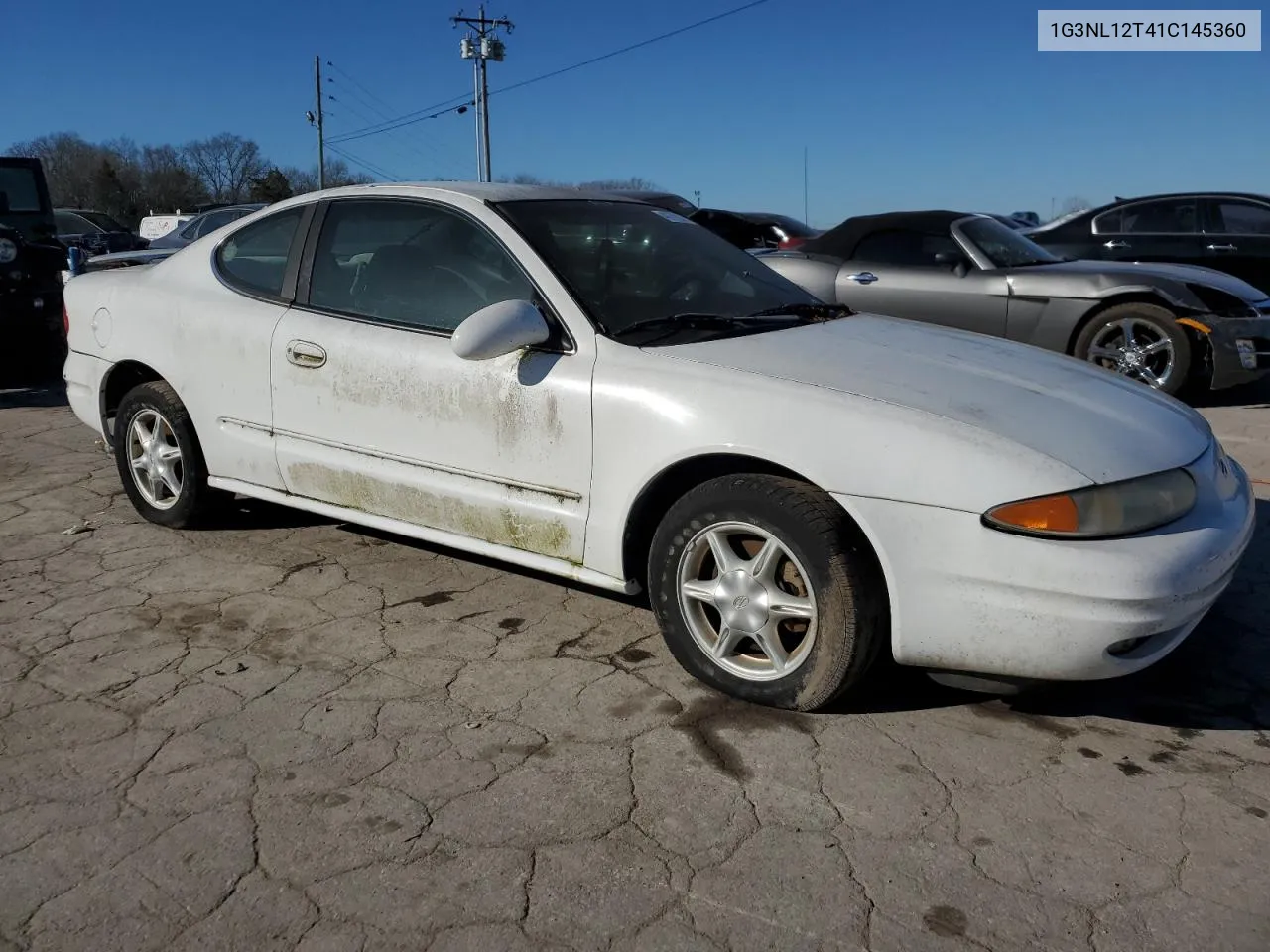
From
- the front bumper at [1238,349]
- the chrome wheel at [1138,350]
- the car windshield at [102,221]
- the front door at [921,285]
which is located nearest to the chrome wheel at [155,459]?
the front door at [921,285]

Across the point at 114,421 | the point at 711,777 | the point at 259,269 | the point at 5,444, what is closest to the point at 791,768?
the point at 711,777

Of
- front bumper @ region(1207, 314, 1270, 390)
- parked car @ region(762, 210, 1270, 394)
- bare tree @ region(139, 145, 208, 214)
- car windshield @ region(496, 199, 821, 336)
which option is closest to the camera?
car windshield @ region(496, 199, 821, 336)

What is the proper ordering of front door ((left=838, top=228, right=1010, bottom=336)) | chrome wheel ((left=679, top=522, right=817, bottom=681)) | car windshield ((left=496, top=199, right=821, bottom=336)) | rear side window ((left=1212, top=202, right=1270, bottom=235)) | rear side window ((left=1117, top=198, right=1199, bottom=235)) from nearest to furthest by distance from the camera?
1. chrome wheel ((left=679, top=522, right=817, bottom=681))
2. car windshield ((left=496, top=199, right=821, bottom=336))
3. front door ((left=838, top=228, right=1010, bottom=336))
4. rear side window ((left=1212, top=202, right=1270, bottom=235))
5. rear side window ((left=1117, top=198, right=1199, bottom=235))

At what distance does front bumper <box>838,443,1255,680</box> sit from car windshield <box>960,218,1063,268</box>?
5.62 meters

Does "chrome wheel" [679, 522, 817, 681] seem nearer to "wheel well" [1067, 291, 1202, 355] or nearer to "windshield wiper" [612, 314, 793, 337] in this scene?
"windshield wiper" [612, 314, 793, 337]

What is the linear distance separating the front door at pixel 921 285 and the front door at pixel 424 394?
15.8ft

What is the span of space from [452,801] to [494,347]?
1.41m

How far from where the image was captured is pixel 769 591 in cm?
313

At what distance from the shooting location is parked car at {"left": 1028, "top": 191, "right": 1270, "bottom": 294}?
9.66m

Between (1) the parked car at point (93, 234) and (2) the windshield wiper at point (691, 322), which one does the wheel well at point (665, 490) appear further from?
(1) the parked car at point (93, 234)

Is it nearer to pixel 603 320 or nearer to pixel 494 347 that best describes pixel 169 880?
pixel 494 347

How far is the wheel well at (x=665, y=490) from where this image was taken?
320 centimetres

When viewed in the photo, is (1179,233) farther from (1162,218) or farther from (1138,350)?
(1138,350)

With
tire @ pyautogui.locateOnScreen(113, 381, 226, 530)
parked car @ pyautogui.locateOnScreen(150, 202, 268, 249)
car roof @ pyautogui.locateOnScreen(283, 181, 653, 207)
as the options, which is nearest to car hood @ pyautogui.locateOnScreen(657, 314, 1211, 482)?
car roof @ pyautogui.locateOnScreen(283, 181, 653, 207)
